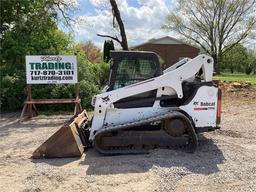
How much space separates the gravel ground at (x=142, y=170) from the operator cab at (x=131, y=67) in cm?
147

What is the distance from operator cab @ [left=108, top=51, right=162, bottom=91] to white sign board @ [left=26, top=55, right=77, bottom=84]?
457 cm

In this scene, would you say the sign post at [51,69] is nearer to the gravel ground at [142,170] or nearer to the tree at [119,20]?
the gravel ground at [142,170]

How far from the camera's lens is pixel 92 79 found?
1600 cm

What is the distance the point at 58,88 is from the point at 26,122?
246cm

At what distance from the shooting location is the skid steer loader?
7.90m

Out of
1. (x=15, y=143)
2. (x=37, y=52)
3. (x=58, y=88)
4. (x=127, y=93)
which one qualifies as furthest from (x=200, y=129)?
(x=37, y=52)

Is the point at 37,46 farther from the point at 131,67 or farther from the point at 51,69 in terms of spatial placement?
the point at 131,67

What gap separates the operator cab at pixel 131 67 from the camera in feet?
27.6

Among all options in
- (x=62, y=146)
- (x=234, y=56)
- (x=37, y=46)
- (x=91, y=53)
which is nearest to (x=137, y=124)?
(x=62, y=146)

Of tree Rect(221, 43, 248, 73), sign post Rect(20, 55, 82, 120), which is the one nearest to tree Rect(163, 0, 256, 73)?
tree Rect(221, 43, 248, 73)

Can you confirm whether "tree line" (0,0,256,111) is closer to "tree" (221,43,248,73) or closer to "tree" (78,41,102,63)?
"tree" (78,41,102,63)

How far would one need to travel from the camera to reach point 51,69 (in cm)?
1277

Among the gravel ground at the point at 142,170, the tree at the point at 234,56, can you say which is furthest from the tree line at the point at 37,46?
the tree at the point at 234,56

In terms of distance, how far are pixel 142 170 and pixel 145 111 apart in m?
1.59
